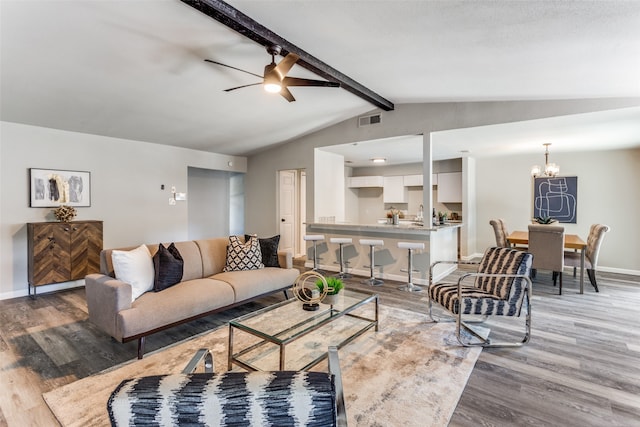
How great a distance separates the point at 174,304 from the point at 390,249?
361 centimetres

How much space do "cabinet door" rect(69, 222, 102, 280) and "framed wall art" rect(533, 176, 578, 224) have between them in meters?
8.30

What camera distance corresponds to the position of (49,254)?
14.4 ft

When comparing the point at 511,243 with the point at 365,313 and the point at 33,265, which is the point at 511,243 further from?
the point at 33,265

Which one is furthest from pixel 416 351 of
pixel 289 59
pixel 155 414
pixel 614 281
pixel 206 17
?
pixel 614 281

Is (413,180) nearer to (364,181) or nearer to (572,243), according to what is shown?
(364,181)

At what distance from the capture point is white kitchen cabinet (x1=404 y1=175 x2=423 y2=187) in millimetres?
8078

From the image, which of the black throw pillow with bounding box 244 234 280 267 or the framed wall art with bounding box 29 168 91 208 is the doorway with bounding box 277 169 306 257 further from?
the framed wall art with bounding box 29 168 91 208

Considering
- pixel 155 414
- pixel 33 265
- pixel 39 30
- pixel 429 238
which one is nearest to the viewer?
pixel 155 414

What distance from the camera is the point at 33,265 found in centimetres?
428

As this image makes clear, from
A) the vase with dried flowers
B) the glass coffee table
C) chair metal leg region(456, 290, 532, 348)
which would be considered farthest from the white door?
chair metal leg region(456, 290, 532, 348)

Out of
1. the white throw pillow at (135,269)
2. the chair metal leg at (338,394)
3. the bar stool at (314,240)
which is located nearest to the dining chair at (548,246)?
the bar stool at (314,240)

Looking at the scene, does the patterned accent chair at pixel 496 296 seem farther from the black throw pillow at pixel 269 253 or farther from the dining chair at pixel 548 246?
the black throw pillow at pixel 269 253

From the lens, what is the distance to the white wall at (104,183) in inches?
172

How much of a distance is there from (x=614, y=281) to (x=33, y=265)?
8.88m
